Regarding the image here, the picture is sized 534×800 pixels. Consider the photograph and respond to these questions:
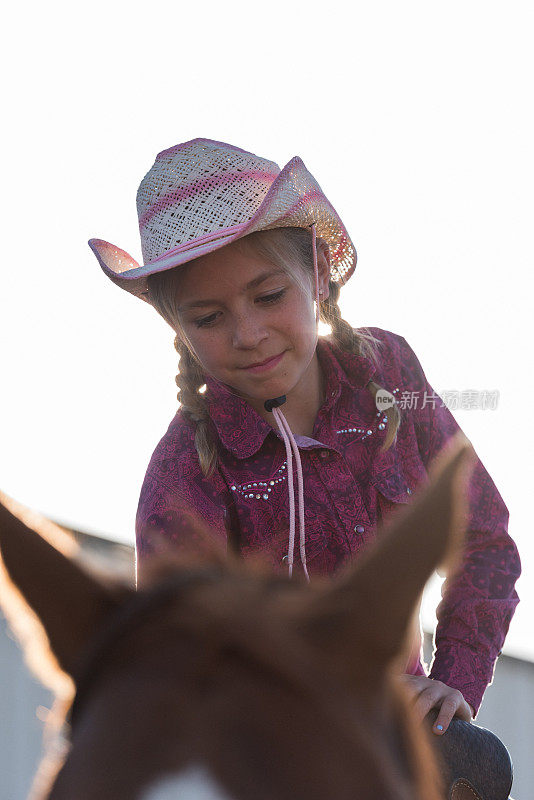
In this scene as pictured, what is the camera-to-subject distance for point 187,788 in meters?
0.35

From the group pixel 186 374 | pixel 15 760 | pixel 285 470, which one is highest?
pixel 186 374

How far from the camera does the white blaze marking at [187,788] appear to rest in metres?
0.35

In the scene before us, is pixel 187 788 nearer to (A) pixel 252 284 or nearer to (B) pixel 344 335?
(A) pixel 252 284

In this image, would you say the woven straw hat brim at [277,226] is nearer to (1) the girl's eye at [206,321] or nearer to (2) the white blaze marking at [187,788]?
(1) the girl's eye at [206,321]

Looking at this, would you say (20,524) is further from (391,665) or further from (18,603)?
(391,665)

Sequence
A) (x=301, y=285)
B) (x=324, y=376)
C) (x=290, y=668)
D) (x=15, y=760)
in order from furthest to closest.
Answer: (x=15, y=760) → (x=324, y=376) → (x=301, y=285) → (x=290, y=668)

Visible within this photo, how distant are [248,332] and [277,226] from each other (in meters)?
0.19

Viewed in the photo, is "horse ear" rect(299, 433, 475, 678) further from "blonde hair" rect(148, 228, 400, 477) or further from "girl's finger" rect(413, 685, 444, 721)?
"blonde hair" rect(148, 228, 400, 477)

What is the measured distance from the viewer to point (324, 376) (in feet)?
4.39

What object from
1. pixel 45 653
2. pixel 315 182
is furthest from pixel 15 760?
pixel 45 653

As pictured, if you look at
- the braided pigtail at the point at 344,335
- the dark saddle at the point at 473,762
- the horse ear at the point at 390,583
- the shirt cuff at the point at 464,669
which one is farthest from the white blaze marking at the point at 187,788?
the braided pigtail at the point at 344,335

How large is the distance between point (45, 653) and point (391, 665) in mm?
204

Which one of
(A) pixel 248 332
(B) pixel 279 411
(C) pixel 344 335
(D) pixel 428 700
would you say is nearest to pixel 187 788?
(D) pixel 428 700

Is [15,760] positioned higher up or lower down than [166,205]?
lower down
